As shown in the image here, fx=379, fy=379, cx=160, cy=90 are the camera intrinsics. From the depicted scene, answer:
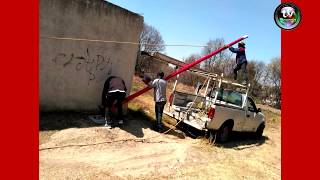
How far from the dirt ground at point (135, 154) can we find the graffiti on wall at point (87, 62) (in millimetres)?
1330

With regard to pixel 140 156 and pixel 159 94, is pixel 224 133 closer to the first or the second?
pixel 159 94

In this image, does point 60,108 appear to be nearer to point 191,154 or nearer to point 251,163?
point 191,154

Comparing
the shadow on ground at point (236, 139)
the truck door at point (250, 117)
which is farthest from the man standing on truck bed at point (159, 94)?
the truck door at point (250, 117)

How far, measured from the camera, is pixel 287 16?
516 centimetres

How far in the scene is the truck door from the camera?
12.9 metres

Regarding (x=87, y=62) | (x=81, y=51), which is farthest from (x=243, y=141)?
(x=81, y=51)

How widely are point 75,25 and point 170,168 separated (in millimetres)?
4854

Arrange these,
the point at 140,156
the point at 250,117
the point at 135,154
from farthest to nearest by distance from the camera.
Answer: the point at 250,117
the point at 135,154
the point at 140,156

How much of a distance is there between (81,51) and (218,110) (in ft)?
14.2

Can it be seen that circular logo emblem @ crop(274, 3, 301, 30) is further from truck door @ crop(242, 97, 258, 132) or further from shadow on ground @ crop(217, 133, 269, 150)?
truck door @ crop(242, 97, 258, 132)

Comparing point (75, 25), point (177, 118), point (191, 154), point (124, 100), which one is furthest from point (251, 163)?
point (75, 25)

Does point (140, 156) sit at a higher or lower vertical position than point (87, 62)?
lower

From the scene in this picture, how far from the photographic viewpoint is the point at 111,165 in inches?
310

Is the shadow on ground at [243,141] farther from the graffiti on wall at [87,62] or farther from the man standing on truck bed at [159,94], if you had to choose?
the graffiti on wall at [87,62]
